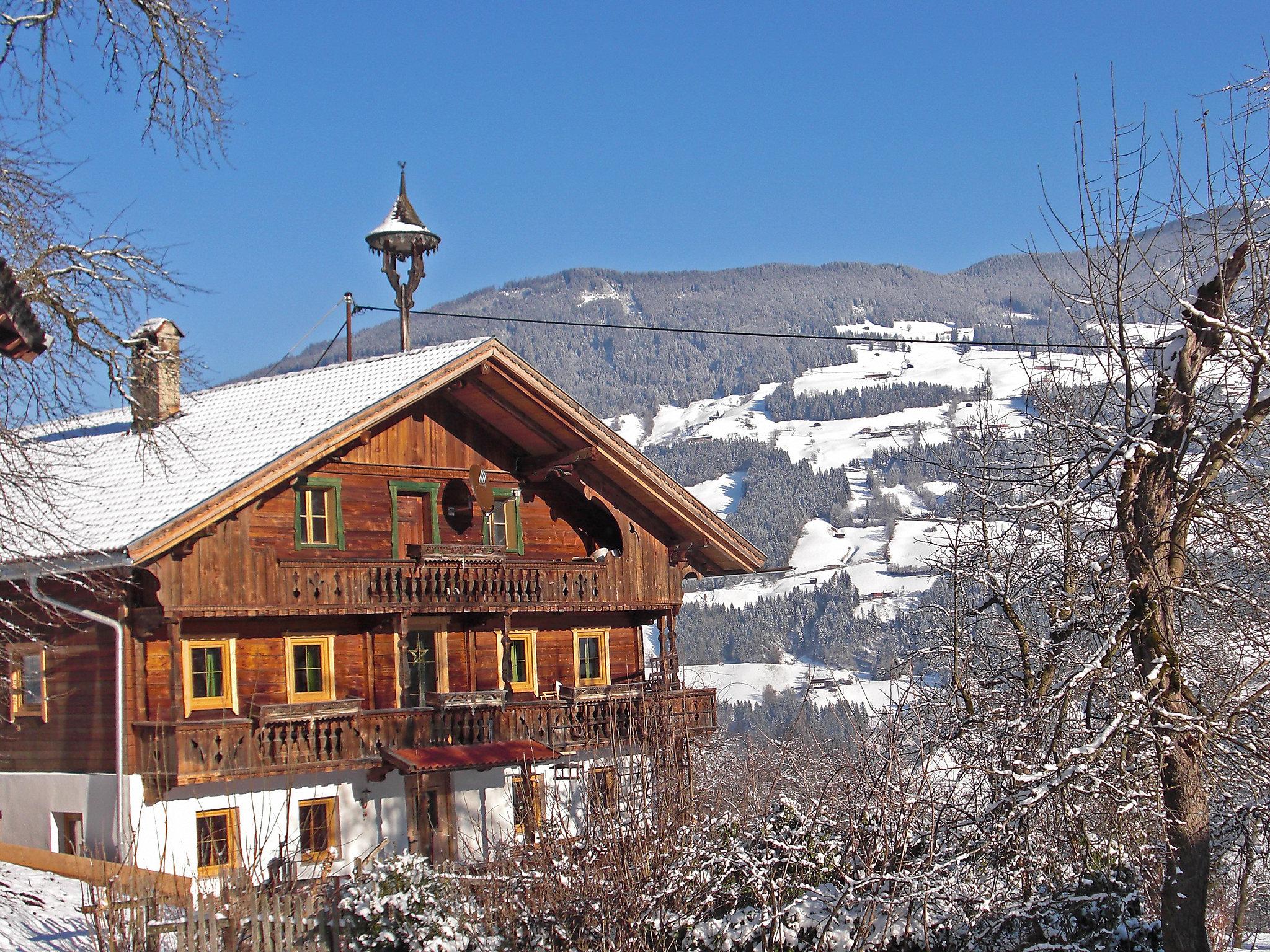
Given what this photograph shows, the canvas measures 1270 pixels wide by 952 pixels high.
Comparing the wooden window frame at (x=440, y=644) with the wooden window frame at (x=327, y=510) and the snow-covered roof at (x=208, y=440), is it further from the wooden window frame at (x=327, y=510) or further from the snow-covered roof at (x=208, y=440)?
the snow-covered roof at (x=208, y=440)

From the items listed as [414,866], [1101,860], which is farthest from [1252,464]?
[414,866]

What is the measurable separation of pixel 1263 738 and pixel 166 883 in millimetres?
12549

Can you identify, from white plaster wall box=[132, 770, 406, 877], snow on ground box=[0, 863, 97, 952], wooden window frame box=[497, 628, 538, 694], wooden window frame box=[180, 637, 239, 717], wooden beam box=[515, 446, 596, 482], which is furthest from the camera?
wooden window frame box=[497, 628, 538, 694]

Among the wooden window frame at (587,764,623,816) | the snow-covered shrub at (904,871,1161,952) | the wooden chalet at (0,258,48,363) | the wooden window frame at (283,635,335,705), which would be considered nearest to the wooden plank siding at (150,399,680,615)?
the wooden window frame at (283,635,335,705)

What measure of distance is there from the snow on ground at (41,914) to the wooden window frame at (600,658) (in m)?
11.3

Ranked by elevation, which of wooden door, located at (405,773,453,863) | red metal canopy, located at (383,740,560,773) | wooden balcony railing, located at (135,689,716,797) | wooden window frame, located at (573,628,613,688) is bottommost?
wooden door, located at (405,773,453,863)

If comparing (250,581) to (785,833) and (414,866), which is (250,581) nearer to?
(414,866)

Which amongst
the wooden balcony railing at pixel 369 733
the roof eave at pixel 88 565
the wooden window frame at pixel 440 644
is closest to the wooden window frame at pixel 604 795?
the wooden balcony railing at pixel 369 733

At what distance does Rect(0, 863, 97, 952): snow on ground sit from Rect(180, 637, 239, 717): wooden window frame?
3572 millimetres

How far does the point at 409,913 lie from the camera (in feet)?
44.8

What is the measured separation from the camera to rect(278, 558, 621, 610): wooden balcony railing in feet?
76.4

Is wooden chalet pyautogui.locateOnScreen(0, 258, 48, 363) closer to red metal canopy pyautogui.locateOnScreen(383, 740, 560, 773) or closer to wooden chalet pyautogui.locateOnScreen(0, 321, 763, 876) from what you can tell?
wooden chalet pyautogui.locateOnScreen(0, 321, 763, 876)

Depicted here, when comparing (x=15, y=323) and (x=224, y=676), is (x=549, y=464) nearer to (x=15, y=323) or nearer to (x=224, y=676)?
(x=224, y=676)

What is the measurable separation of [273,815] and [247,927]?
34.5 feet
